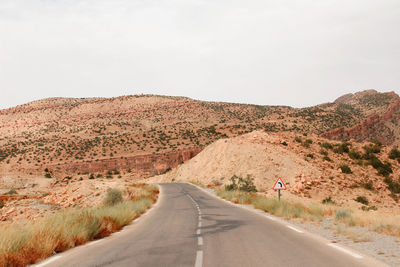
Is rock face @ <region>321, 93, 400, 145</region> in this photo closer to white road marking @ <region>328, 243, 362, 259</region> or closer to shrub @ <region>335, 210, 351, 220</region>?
shrub @ <region>335, 210, 351, 220</region>

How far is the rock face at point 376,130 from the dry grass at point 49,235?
66.7 metres

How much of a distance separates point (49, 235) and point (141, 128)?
304ft

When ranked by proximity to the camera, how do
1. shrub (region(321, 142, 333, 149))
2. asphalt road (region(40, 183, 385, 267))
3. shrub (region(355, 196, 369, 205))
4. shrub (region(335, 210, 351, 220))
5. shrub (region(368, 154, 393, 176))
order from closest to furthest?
asphalt road (region(40, 183, 385, 267))
shrub (region(335, 210, 351, 220))
shrub (region(355, 196, 369, 205))
shrub (region(368, 154, 393, 176))
shrub (region(321, 142, 333, 149))

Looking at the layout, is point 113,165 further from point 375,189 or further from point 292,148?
point 375,189

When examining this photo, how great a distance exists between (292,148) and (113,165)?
36.6 metres

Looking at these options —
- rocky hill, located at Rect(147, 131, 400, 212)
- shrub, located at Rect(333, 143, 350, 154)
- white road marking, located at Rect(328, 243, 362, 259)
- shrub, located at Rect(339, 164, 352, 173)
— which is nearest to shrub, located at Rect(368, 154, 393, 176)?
rocky hill, located at Rect(147, 131, 400, 212)

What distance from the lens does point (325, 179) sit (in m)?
35.3

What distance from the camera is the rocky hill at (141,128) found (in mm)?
69688

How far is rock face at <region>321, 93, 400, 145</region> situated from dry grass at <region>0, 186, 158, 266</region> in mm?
66707

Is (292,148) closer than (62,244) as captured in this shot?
No

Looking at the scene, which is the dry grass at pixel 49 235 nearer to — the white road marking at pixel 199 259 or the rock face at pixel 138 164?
the white road marking at pixel 199 259

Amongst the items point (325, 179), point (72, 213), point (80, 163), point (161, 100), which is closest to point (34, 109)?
point (161, 100)

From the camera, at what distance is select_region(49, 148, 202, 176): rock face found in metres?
65.2

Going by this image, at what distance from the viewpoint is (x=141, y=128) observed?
329 feet
